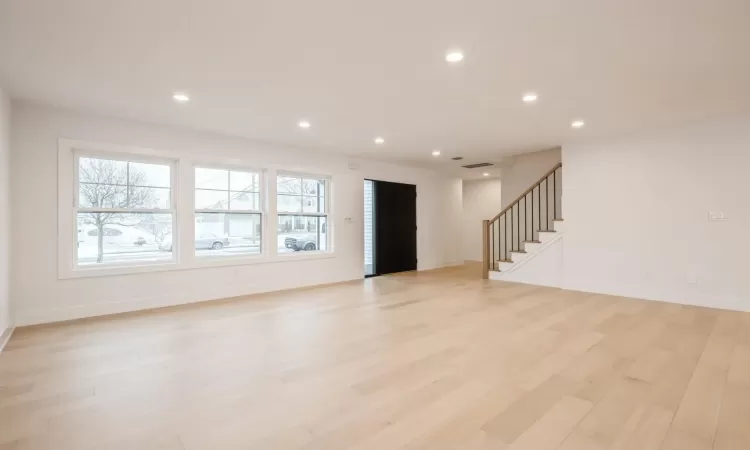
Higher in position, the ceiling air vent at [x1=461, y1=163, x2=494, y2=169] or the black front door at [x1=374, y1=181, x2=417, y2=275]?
the ceiling air vent at [x1=461, y1=163, x2=494, y2=169]

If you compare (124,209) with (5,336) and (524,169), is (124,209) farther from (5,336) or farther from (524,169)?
(524,169)

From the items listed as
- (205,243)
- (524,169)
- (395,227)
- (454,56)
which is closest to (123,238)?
(205,243)

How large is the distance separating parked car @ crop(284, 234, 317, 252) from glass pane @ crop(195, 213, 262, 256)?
1.84 feet

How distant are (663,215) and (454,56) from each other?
430cm

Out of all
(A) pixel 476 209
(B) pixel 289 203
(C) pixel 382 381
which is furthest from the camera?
(A) pixel 476 209

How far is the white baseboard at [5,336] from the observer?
10.8 ft

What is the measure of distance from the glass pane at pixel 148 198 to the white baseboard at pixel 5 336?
5.71 ft

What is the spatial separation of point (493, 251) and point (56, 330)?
6.99m

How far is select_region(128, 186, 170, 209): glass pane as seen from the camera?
4.77 meters

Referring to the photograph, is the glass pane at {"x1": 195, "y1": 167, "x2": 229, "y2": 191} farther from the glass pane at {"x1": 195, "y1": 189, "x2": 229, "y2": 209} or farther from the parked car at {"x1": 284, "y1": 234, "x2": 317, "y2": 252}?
the parked car at {"x1": 284, "y1": 234, "x2": 317, "y2": 252}

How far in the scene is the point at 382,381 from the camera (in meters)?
2.51

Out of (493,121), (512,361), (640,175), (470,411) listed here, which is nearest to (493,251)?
(640,175)

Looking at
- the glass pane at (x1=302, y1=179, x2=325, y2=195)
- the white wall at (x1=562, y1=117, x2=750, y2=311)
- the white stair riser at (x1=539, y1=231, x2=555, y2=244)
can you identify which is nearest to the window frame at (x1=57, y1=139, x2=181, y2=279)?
the glass pane at (x1=302, y1=179, x2=325, y2=195)

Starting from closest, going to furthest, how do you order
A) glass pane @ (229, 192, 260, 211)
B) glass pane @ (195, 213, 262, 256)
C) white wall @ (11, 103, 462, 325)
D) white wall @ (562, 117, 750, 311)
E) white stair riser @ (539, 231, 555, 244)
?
white wall @ (11, 103, 462, 325)
white wall @ (562, 117, 750, 311)
glass pane @ (195, 213, 262, 256)
glass pane @ (229, 192, 260, 211)
white stair riser @ (539, 231, 555, 244)
